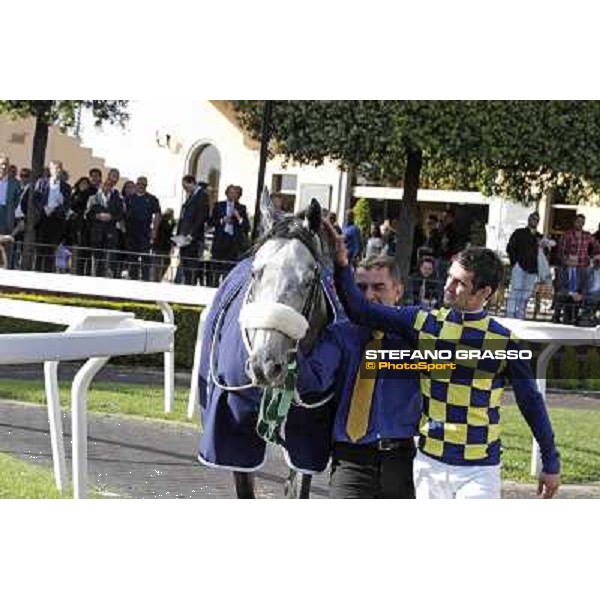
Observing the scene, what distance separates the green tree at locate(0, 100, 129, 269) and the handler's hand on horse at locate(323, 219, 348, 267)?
795 mm

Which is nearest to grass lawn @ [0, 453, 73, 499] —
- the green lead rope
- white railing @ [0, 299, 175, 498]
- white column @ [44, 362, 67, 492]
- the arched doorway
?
white column @ [44, 362, 67, 492]

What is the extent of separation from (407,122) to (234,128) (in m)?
0.56

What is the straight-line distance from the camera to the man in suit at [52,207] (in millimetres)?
5195

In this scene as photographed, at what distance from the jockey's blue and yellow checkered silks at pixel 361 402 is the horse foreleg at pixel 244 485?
1.22ft

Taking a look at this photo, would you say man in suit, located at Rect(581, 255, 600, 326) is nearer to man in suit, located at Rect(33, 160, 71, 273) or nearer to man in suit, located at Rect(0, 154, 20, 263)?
man in suit, located at Rect(33, 160, 71, 273)

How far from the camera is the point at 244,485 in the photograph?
5004mm

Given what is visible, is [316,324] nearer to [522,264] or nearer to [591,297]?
[522,264]

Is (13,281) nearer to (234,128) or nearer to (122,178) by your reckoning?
(122,178)

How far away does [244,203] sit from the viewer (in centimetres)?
500

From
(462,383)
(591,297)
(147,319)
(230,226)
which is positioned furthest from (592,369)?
(147,319)

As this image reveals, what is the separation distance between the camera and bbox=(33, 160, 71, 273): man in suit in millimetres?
5195

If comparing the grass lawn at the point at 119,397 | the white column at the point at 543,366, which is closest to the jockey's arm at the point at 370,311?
the white column at the point at 543,366

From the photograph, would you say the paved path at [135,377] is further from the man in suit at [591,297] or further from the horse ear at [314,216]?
the horse ear at [314,216]
